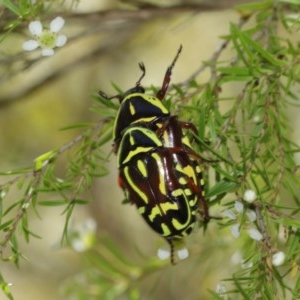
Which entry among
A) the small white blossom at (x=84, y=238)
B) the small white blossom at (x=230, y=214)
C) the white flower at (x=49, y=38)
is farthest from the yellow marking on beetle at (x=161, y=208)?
the small white blossom at (x=84, y=238)

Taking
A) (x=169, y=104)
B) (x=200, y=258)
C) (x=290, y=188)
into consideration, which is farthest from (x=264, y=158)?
(x=200, y=258)

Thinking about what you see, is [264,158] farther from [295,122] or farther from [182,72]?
[182,72]

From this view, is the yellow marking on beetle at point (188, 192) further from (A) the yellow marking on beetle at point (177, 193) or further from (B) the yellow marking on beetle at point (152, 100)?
(B) the yellow marking on beetle at point (152, 100)

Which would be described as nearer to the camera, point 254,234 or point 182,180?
point 254,234

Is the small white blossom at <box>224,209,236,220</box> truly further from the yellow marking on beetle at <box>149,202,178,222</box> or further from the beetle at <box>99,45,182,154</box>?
the beetle at <box>99,45,182,154</box>

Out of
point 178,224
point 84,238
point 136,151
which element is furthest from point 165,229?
point 84,238

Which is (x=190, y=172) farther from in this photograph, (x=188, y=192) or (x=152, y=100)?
(x=152, y=100)

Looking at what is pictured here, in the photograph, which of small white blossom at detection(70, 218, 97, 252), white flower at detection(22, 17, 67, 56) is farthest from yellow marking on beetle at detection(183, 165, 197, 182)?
small white blossom at detection(70, 218, 97, 252)
